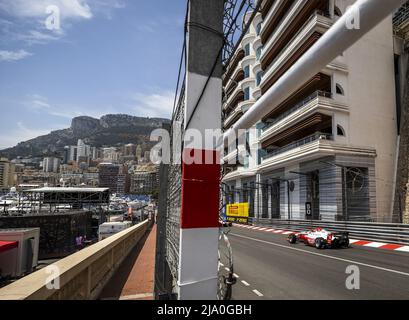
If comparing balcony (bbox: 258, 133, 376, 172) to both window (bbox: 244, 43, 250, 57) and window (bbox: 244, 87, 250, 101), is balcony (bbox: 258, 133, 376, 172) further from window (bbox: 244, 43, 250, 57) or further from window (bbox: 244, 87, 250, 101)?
window (bbox: 244, 43, 250, 57)

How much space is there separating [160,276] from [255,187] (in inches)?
1326

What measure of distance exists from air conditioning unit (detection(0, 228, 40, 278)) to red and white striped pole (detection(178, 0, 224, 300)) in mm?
14121

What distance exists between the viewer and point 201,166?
2.32m

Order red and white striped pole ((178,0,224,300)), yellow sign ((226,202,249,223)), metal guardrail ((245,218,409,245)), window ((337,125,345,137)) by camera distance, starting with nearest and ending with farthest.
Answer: red and white striped pole ((178,0,224,300)) < metal guardrail ((245,218,409,245)) < window ((337,125,345,137)) < yellow sign ((226,202,249,223))

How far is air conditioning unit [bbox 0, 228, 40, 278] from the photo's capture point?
13542mm

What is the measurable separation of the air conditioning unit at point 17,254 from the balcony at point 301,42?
Result: 2032cm

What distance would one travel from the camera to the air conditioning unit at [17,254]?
44.4 feet

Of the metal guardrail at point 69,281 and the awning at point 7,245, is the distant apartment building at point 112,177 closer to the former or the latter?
the awning at point 7,245

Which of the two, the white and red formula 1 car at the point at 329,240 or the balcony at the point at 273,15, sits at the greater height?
the balcony at the point at 273,15

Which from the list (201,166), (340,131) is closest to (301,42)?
(340,131)

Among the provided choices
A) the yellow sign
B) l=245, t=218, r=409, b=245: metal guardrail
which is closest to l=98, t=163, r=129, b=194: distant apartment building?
the yellow sign

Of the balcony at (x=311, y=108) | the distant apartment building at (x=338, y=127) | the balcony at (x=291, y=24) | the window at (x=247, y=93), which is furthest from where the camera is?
the window at (x=247, y=93)

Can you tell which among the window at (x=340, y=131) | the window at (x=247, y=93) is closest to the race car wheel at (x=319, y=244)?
the window at (x=340, y=131)
